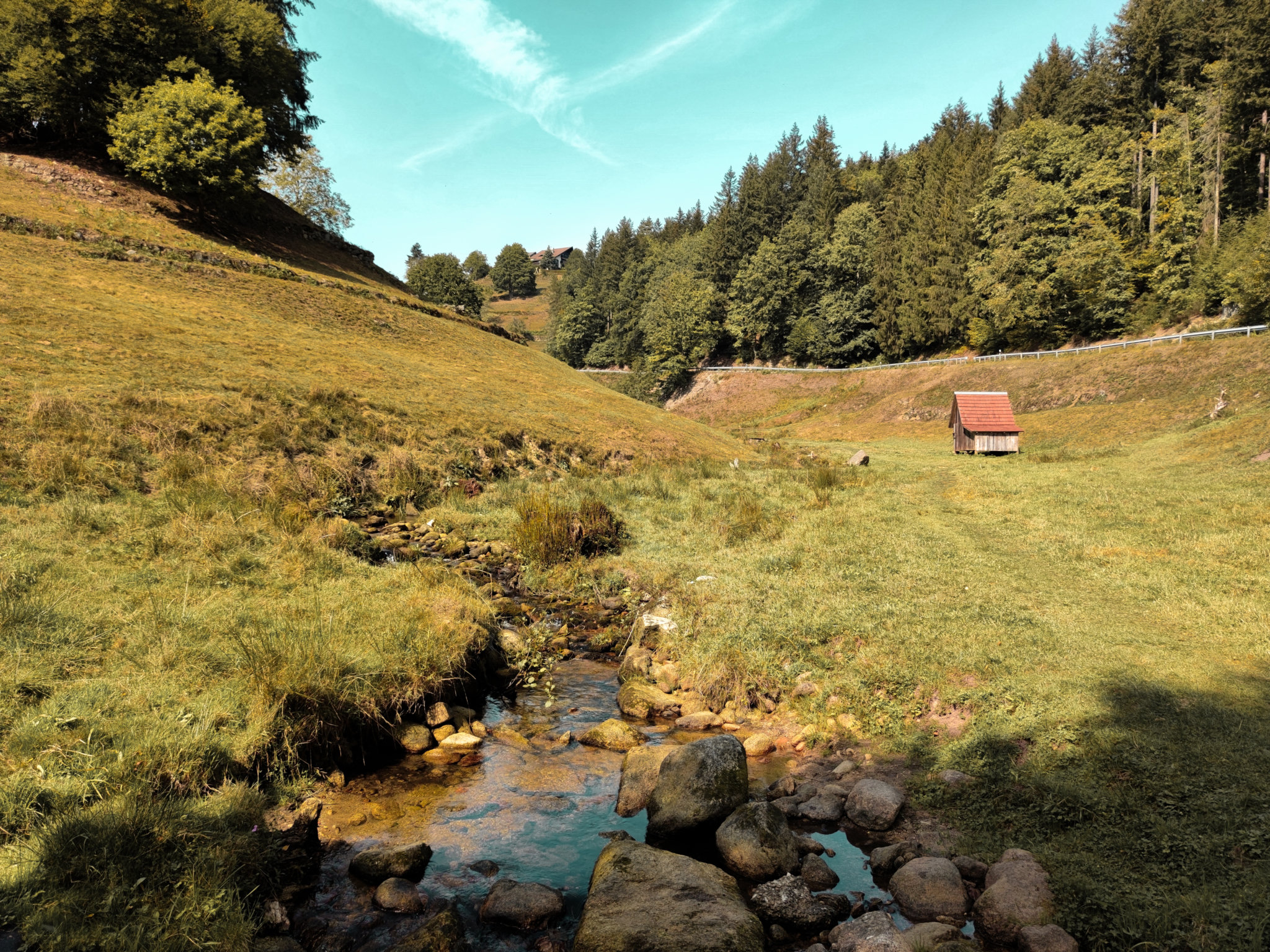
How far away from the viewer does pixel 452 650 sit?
30.7 feet

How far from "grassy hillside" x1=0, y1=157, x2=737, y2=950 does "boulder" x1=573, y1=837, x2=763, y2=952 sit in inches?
106

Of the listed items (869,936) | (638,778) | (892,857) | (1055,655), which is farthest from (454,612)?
(1055,655)

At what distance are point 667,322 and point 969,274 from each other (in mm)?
38478

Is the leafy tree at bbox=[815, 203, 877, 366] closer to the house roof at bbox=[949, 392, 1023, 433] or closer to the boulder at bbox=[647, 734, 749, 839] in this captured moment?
the house roof at bbox=[949, 392, 1023, 433]

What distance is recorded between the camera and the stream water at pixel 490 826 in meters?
5.35

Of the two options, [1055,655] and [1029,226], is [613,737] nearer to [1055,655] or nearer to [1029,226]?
[1055,655]

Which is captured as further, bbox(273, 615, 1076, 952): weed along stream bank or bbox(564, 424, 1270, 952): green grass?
bbox(564, 424, 1270, 952): green grass

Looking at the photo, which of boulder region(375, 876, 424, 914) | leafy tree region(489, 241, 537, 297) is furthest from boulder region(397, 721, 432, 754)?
leafy tree region(489, 241, 537, 297)

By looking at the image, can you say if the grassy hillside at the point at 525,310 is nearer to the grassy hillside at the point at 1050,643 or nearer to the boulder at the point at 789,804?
the grassy hillside at the point at 1050,643

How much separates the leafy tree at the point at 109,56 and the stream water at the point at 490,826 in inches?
1704

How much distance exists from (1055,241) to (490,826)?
66.7 metres

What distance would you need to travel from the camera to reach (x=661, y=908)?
517cm

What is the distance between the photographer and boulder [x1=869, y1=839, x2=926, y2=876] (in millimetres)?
6156

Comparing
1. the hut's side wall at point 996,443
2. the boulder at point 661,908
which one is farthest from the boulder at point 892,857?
the hut's side wall at point 996,443
